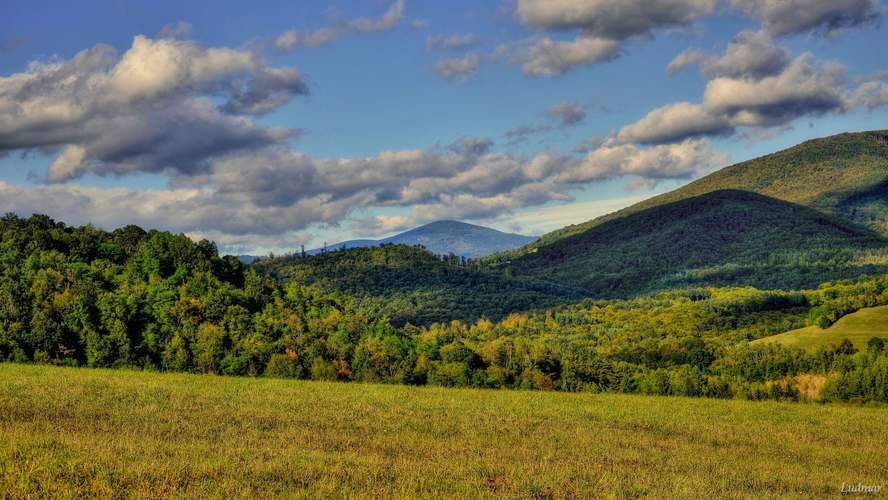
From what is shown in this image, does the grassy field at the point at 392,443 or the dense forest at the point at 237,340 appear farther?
the dense forest at the point at 237,340

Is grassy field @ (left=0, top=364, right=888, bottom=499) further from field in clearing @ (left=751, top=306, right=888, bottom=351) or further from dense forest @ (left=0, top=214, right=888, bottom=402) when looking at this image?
field in clearing @ (left=751, top=306, right=888, bottom=351)

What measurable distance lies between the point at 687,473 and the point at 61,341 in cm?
7448

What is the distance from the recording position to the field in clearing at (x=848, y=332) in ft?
497

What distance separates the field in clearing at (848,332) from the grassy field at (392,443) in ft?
383

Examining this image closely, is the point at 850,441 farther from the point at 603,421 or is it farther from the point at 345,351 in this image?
the point at 345,351

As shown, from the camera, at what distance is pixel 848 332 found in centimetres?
15988

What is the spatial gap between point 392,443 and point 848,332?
556ft

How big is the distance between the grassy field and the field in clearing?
117 m

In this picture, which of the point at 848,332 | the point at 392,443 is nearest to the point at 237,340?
the point at 392,443

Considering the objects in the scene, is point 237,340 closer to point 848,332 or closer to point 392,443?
point 392,443

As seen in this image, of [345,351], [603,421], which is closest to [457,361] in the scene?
[345,351]

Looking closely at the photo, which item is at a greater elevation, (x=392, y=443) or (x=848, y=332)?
(x=392, y=443)

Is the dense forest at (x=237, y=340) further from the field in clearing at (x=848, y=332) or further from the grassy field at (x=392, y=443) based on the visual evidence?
the grassy field at (x=392, y=443)

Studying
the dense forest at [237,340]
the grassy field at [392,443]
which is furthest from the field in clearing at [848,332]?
the grassy field at [392,443]
